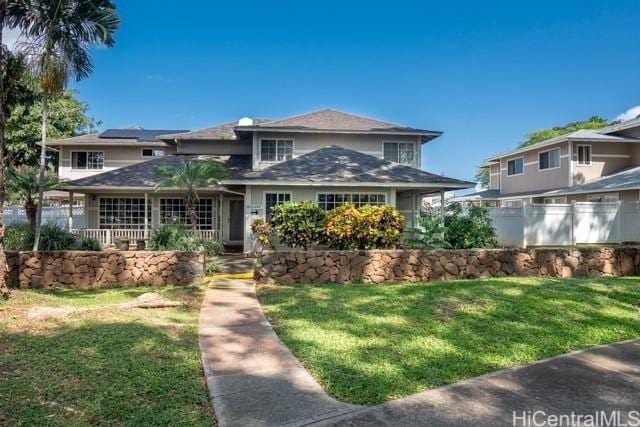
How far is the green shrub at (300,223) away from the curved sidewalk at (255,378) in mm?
5309

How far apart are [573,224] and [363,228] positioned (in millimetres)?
14124

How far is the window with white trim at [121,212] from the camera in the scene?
1911 cm

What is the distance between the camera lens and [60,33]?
10797 millimetres

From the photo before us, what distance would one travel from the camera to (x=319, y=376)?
4.34 metres

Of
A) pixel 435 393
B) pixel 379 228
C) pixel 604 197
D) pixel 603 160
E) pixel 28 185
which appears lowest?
pixel 435 393

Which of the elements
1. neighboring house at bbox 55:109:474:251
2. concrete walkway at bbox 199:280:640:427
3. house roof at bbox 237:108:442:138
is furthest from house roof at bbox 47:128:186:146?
concrete walkway at bbox 199:280:640:427

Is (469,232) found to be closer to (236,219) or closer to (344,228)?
(344,228)

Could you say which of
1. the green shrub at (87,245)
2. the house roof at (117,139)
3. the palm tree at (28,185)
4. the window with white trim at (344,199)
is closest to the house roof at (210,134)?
the house roof at (117,139)

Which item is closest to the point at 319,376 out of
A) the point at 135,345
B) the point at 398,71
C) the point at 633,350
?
the point at 135,345

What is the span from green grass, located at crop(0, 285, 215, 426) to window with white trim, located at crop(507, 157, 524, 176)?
28.7 m

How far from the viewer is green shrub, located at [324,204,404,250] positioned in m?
11.3

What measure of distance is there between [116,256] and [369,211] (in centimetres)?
678

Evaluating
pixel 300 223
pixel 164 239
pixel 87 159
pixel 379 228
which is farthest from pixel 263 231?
pixel 87 159

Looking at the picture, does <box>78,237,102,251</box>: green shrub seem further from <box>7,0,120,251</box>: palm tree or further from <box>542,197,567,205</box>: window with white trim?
<box>542,197,567,205</box>: window with white trim
